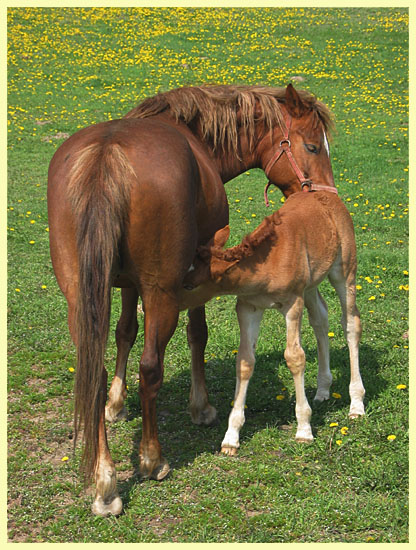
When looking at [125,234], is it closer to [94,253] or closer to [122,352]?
[94,253]

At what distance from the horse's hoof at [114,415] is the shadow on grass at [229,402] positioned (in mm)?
75

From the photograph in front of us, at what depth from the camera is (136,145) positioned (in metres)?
4.23

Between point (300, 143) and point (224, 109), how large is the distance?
0.76 meters

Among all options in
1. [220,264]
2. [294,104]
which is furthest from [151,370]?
[294,104]

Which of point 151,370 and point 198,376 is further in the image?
point 198,376

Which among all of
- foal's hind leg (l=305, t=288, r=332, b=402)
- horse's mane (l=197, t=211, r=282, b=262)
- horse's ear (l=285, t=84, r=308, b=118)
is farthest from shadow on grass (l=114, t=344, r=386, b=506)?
horse's ear (l=285, t=84, r=308, b=118)

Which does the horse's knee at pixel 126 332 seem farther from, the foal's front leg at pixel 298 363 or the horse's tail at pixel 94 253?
the horse's tail at pixel 94 253

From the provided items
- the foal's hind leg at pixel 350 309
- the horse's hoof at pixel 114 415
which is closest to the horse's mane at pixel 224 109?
the foal's hind leg at pixel 350 309

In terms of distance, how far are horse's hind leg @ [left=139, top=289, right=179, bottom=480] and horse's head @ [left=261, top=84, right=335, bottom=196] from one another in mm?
1984

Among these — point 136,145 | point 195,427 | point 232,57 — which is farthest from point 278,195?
point 232,57

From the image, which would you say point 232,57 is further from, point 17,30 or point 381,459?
point 381,459

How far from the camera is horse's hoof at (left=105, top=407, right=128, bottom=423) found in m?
5.57

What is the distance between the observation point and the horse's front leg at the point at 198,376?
542 cm

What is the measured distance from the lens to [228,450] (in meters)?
4.98
